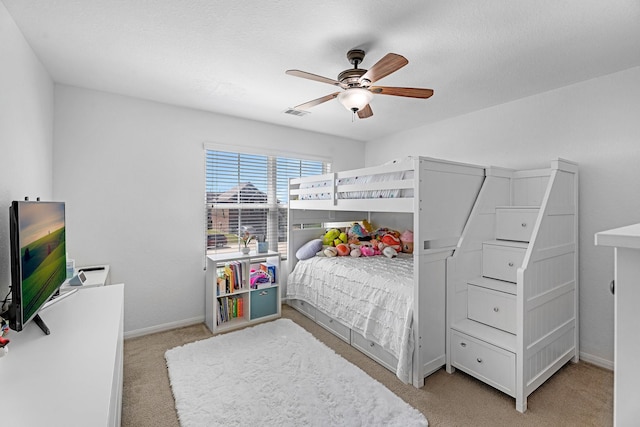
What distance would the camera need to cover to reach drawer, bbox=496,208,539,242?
243 centimetres

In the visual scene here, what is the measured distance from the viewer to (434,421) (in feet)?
6.02

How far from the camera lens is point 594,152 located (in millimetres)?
2500

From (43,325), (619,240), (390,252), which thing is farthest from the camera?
(390,252)

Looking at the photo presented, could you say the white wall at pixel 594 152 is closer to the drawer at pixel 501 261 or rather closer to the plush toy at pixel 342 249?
the drawer at pixel 501 261

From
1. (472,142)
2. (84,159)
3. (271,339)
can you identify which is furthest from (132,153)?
(472,142)

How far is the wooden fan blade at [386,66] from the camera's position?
165 cm

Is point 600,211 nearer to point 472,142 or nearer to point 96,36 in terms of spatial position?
point 472,142

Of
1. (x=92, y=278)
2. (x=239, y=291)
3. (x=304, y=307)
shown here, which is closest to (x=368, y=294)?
(x=304, y=307)

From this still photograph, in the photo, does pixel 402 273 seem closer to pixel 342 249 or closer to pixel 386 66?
pixel 342 249

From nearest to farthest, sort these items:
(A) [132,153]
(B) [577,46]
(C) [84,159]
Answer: (B) [577,46] < (C) [84,159] < (A) [132,153]

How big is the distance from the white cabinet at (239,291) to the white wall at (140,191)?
299 mm

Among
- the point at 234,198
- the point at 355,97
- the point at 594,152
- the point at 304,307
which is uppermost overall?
the point at 355,97

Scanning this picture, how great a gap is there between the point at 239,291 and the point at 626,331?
123 inches

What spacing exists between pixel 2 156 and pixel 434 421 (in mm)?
2838
